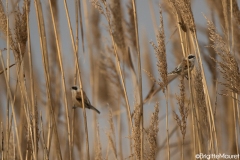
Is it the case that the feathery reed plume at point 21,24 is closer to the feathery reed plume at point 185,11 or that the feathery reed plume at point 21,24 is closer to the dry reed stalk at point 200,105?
the feathery reed plume at point 185,11

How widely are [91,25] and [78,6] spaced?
1.32 metres

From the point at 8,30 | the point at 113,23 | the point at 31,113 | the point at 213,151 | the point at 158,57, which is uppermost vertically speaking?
the point at 113,23

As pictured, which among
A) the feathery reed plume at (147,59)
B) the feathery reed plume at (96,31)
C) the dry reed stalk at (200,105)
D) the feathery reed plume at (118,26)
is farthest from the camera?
the feathery reed plume at (147,59)

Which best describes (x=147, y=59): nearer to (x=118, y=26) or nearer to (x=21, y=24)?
(x=118, y=26)

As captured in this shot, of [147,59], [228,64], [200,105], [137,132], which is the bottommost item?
[137,132]

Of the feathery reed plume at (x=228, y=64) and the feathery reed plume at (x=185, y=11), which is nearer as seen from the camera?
the feathery reed plume at (x=228, y=64)

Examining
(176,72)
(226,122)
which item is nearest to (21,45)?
(176,72)

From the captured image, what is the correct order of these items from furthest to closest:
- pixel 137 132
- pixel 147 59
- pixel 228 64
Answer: pixel 147 59 → pixel 137 132 → pixel 228 64

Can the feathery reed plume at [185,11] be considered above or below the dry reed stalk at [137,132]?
above

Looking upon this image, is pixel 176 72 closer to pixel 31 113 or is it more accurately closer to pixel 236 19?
pixel 236 19

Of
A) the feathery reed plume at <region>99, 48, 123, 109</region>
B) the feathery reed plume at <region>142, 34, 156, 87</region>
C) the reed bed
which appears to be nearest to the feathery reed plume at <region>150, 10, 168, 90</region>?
the reed bed

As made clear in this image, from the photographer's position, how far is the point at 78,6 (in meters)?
2.21

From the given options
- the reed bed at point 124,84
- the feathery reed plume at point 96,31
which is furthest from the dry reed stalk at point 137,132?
the feathery reed plume at point 96,31

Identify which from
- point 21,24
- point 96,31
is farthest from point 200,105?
point 96,31
